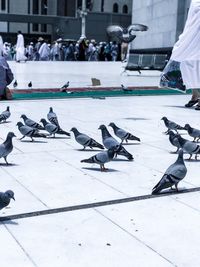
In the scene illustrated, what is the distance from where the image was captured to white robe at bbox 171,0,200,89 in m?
9.27

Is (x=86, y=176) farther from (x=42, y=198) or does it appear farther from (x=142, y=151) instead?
→ (x=142, y=151)

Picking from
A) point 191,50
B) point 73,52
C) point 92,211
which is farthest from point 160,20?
point 92,211

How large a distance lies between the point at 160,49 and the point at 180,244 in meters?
23.4

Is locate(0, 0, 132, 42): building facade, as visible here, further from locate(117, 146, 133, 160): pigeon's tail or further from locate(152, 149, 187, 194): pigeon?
locate(152, 149, 187, 194): pigeon

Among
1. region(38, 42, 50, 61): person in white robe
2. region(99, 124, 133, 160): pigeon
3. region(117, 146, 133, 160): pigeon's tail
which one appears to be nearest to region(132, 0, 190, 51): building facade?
region(38, 42, 50, 61): person in white robe

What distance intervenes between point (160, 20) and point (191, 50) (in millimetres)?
17723

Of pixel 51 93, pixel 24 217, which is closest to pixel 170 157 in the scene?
pixel 24 217

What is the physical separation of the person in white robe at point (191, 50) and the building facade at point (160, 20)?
1561 cm

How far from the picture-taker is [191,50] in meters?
9.37

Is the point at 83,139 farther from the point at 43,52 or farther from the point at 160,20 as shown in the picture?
the point at 43,52

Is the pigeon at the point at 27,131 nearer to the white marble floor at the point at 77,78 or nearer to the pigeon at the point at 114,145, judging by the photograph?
the pigeon at the point at 114,145

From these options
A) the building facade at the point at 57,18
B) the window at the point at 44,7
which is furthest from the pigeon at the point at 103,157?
the window at the point at 44,7

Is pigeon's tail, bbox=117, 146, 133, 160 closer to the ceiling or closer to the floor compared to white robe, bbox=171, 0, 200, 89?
closer to the floor

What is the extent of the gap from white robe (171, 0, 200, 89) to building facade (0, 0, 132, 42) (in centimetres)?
4756
